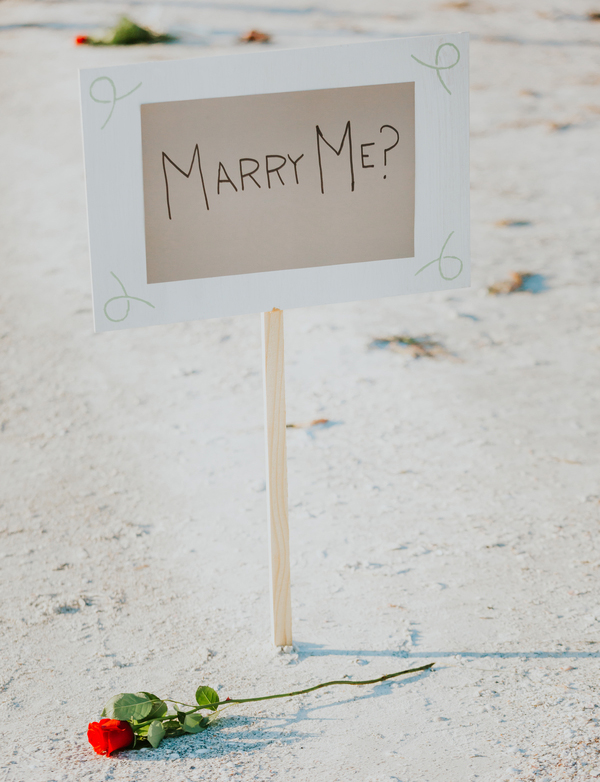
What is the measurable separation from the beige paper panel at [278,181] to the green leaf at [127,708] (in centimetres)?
95

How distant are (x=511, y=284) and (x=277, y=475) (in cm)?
281

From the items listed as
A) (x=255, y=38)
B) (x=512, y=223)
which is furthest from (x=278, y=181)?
(x=255, y=38)

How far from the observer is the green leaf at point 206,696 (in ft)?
6.15

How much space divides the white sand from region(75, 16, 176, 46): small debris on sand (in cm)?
453

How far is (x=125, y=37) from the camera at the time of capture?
895 centimetres

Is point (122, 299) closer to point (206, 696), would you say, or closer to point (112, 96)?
point (112, 96)

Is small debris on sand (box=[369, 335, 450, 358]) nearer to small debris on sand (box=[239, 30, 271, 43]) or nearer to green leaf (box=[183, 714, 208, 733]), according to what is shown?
green leaf (box=[183, 714, 208, 733])

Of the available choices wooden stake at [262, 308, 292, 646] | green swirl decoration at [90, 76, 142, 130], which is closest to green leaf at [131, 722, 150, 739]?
wooden stake at [262, 308, 292, 646]

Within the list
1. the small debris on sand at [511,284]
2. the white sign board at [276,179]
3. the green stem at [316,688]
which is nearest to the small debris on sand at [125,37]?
the small debris on sand at [511,284]

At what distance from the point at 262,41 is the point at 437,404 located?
7004 mm

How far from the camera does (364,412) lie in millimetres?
3375

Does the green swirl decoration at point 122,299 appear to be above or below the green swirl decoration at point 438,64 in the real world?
below

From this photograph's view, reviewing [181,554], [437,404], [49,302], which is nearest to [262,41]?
[49,302]

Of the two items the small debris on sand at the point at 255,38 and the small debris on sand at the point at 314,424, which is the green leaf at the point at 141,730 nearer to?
the small debris on sand at the point at 314,424
